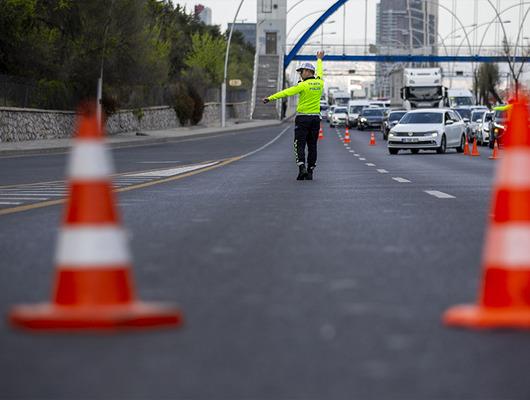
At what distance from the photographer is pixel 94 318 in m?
5.29

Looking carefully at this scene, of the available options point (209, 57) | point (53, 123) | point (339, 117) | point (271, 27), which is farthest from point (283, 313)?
point (271, 27)

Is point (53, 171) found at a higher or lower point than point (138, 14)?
lower

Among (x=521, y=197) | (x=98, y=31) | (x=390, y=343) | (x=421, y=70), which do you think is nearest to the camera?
(x=390, y=343)

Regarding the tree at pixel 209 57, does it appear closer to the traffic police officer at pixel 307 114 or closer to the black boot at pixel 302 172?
the traffic police officer at pixel 307 114

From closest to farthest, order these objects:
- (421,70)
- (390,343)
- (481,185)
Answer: (390,343) → (481,185) → (421,70)

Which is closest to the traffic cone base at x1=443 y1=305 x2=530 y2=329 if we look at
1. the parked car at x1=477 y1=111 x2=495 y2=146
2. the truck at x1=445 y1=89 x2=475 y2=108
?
the parked car at x1=477 y1=111 x2=495 y2=146

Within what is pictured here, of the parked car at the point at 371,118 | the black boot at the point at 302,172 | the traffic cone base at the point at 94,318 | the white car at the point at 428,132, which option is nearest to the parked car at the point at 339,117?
the parked car at the point at 371,118

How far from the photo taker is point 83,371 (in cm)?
463

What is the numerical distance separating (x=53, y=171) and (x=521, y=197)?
65.2ft

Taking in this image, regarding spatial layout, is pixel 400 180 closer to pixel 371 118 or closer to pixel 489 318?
pixel 489 318

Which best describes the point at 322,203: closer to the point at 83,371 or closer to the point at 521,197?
the point at 521,197

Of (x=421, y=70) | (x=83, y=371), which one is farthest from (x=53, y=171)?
(x=421, y=70)

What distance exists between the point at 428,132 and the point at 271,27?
114490mm

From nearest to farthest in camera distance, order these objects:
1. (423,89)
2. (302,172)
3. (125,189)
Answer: (125,189)
(302,172)
(423,89)
